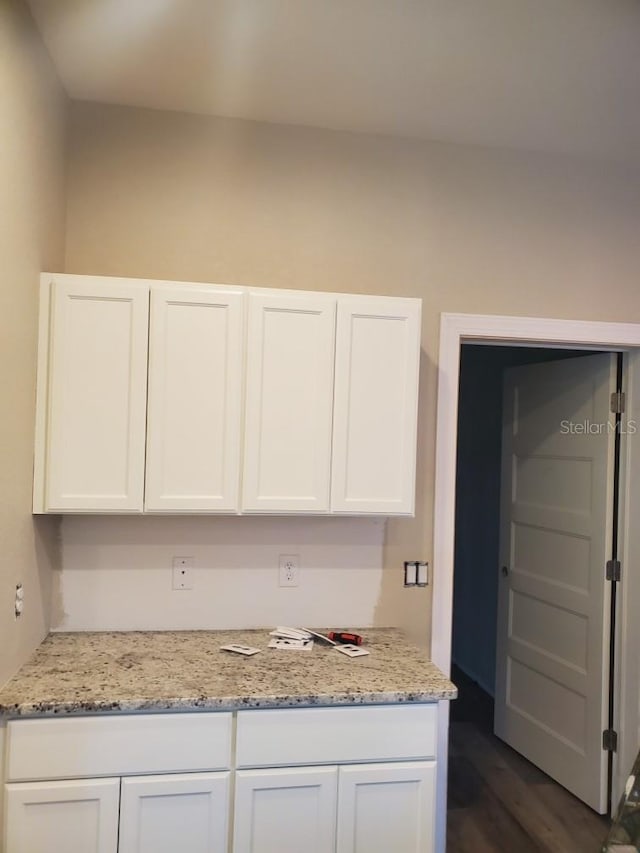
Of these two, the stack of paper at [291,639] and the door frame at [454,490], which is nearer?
the stack of paper at [291,639]

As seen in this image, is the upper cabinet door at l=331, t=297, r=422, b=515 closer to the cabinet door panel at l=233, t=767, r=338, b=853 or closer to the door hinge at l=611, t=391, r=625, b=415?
the cabinet door panel at l=233, t=767, r=338, b=853

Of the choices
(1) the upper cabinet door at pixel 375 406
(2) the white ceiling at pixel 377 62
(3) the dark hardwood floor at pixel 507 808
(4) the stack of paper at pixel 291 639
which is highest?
(2) the white ceiling at pixel 377 62

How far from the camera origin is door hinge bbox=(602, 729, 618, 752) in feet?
9.20

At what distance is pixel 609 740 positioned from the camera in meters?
2.82

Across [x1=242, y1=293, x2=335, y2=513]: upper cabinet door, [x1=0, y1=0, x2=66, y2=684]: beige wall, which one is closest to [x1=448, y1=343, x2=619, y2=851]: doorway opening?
[x1=242, y1=293, x2=335, y2=513]: upper cabinet door

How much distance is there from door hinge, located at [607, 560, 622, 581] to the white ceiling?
1775 mm

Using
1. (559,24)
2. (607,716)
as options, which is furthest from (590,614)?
(559,24)

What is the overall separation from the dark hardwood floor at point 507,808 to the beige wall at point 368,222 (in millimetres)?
1000

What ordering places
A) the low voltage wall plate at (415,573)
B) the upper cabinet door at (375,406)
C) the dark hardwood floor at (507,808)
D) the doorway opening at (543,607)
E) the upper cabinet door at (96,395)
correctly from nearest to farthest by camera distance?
1. the upper cabinet door at (96,395)
2. the upper cabinet door at (375,406)
3. the low voltage wall plate at (415,573)
4. the dark hardwood floor at (507,808)
5. the doorway opening at (543,607)

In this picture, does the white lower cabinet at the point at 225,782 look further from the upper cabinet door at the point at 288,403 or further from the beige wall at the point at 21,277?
the upper cabinet door at the point at 288,403

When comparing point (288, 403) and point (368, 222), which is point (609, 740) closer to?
point (288, 403)

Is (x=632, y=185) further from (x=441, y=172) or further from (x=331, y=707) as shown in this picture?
(x=331, y=707)

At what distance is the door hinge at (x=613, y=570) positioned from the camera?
2.87 meters

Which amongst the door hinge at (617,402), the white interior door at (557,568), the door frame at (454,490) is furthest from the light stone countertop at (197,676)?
the door hinge at (617,402)
